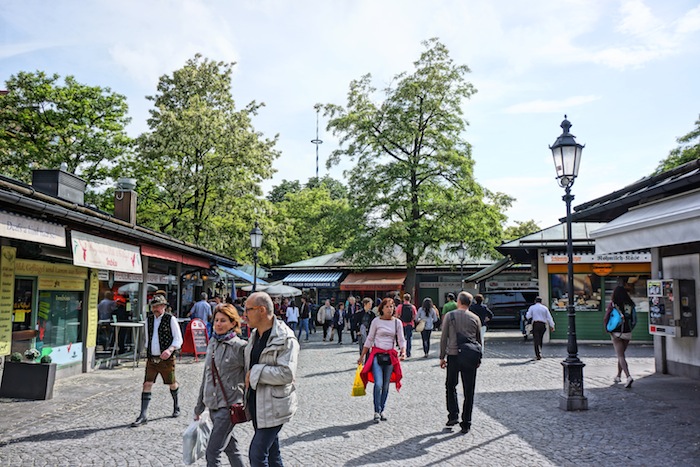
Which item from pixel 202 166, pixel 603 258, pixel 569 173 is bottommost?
pixel 603 258

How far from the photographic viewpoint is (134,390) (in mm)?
10789

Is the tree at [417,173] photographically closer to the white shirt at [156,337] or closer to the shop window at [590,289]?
the shop window at [590,289]

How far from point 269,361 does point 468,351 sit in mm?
3701

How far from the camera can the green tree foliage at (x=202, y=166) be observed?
25062 millimetres

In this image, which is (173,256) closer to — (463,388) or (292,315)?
(292,315)

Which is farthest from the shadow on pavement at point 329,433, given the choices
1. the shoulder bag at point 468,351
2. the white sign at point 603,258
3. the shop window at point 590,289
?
the shop window at point 590,289

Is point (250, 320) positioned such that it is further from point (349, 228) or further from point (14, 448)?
point (349, 228)

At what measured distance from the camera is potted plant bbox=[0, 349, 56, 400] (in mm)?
9539

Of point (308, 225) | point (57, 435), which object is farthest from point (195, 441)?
point (308, 225)

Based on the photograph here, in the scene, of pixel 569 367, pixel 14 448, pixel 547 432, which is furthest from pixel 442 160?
pixel 14 448

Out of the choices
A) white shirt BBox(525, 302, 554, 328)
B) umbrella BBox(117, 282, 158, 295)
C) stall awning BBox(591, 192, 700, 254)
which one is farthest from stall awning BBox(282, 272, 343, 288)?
stall awning BBox(591, 192, 700, 254)

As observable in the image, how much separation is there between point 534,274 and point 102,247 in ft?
46.4

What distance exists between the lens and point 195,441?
4.59 meters

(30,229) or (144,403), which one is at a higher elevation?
(30,229)
